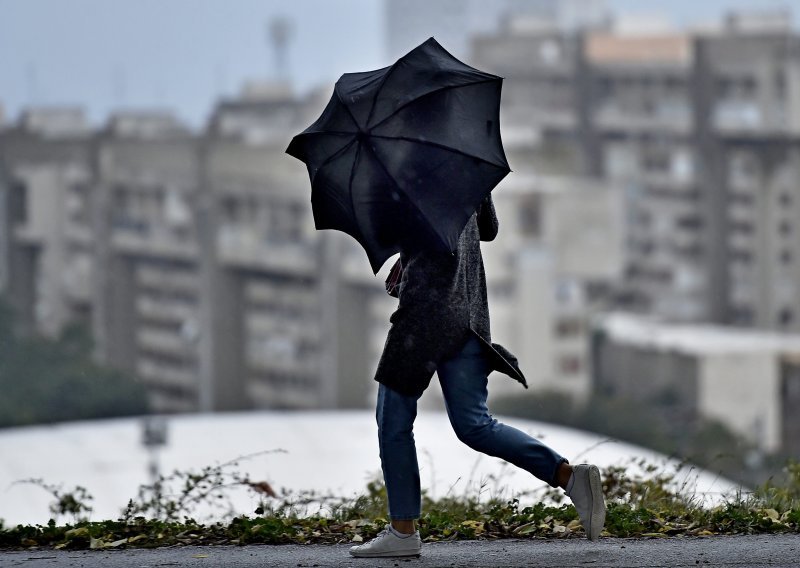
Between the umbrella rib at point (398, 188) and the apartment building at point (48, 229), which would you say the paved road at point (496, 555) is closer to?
the umbrella rib at point (398, 188)

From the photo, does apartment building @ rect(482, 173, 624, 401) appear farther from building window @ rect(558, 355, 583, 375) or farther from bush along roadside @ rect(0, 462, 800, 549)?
bush along roadside @ rect(0, 462, 800, 549)

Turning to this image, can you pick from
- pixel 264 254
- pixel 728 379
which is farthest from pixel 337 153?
pixel 264 254

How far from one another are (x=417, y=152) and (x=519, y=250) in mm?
78851

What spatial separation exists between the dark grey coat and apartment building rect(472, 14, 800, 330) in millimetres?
107123

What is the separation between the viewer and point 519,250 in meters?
83.4

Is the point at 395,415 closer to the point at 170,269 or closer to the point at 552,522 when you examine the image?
the point at 552,522

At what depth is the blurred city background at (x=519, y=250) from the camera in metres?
83.6

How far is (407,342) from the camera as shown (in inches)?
187

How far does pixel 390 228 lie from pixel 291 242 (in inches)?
3733

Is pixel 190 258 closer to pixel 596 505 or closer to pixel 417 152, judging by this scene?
pixel 596 505

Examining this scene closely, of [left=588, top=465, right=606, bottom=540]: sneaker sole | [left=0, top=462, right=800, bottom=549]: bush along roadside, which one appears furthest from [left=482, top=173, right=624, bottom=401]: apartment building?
[left=588, top=465, right=606, bottom=540]: sneaker sole

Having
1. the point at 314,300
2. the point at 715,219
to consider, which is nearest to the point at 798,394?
the point at 314,300

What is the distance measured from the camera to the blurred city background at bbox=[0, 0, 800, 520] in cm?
8362

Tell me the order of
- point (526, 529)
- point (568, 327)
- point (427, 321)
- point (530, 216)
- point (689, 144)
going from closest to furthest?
1. point (427, 321)
2. point (526, 529)
3. point (568, 327)
4. point (530, 216)
5. point (689, 144)
